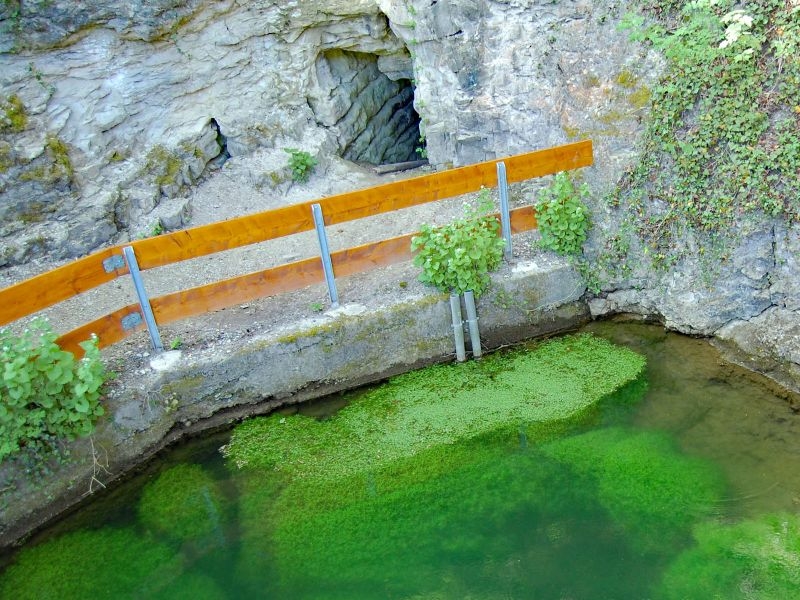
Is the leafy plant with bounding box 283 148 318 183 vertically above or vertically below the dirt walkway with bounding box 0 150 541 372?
above

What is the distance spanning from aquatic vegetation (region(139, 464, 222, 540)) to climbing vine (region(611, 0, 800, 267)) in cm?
411

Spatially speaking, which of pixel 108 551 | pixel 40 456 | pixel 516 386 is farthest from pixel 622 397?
pixel 40 456

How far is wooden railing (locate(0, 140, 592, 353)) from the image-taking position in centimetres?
499

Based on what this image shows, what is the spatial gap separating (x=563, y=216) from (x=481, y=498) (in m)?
2.66

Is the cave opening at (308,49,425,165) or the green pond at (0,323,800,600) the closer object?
the green pond at (0,323,800,600)

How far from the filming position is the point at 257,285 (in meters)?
5.81

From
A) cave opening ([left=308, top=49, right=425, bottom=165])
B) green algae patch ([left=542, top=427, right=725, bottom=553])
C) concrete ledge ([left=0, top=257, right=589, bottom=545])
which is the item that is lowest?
green algae patch ([left=542, top=427, right=725, bottom=553])

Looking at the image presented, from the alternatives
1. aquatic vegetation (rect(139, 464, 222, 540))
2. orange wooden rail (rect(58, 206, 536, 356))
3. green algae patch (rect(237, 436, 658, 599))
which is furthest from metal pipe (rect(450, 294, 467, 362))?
aquatic vegetation (rect(139, 464, 222, 540))

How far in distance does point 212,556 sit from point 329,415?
1.50 meters

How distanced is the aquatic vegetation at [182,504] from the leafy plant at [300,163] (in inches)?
149

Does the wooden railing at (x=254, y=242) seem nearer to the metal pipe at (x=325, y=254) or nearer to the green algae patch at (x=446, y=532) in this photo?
the metal pipe at (x=325, y=254)

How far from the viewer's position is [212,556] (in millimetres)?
4652

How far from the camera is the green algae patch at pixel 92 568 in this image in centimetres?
448

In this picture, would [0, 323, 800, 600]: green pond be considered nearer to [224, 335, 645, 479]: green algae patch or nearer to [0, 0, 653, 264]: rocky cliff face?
[224, 335, 645, 479]: green algae patch
